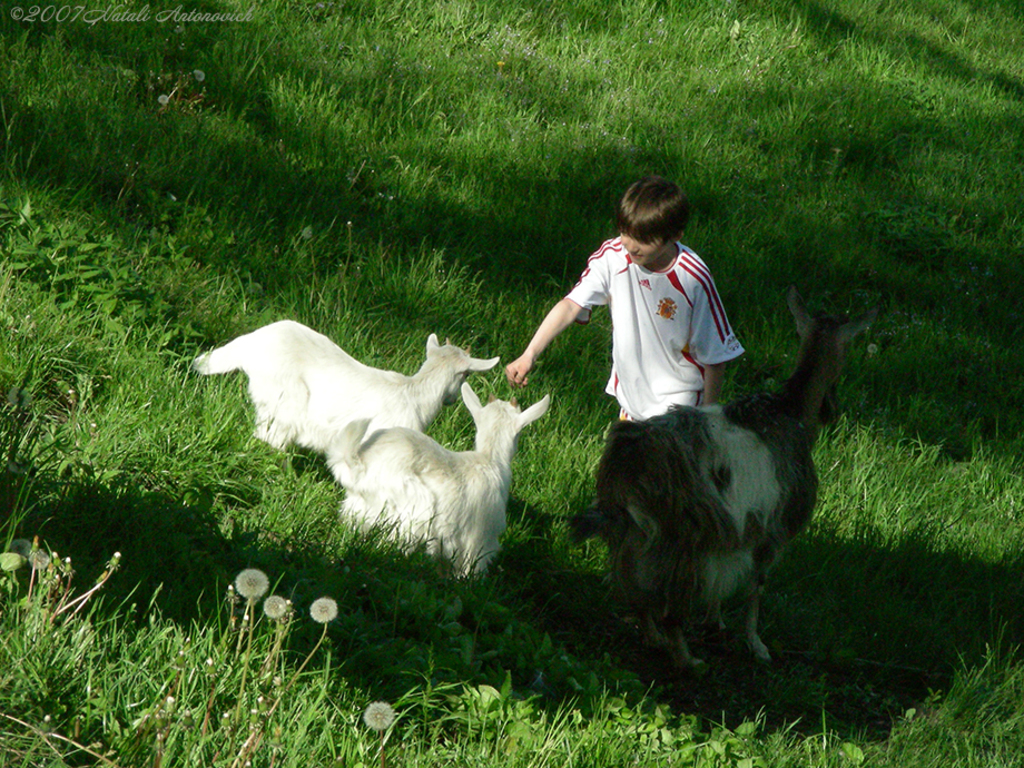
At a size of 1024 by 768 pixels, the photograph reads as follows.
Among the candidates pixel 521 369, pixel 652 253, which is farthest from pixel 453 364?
pixel 652 253

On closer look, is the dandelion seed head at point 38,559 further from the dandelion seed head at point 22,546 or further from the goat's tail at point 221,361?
the goat's tail at point 221,361

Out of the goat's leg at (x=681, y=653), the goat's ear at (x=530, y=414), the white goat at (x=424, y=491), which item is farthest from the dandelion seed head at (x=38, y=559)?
the goat's leg at (x=681, y=653)

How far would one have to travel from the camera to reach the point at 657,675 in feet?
14.3

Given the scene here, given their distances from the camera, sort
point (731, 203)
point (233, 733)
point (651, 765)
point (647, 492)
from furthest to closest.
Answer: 1. point (731, 203)
2. point (647, 492)
3. point (651, 765)
4. point (233, 733)

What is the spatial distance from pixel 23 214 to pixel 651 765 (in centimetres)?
416

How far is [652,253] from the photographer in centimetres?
463

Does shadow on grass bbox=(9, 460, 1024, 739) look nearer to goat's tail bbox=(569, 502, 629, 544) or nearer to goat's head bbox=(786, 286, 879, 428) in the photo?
goat's tail bbox=(569, 502, 629, 544)

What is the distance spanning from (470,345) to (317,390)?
5.15 ft

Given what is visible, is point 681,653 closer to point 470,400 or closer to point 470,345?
point 470,400

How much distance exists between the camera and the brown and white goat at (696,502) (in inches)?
161

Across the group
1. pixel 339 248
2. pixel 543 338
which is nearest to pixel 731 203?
pixel 339 248

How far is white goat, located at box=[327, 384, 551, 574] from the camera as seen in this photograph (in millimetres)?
4305

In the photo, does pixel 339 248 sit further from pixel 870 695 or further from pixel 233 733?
pixel 233 733

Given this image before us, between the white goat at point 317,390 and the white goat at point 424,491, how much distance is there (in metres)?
0.32
